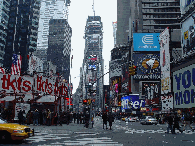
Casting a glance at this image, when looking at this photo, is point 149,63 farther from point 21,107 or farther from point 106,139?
point 106,139

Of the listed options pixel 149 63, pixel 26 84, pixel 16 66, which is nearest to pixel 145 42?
pixel 149 63

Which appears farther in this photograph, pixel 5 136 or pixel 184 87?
pixel 184 87

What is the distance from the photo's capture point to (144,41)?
320 feet

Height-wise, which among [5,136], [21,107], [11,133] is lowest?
[5,136]

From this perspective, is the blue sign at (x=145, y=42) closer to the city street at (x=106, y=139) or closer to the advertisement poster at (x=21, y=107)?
the advertisement poster at (x=21, y=107)

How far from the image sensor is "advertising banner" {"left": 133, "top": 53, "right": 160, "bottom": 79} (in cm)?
9819

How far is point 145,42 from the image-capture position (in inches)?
3836

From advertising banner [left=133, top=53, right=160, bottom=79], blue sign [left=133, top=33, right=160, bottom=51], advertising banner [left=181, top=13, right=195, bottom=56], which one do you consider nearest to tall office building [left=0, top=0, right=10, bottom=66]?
blue sign [left=133, top=33, right=160, bottom=51]

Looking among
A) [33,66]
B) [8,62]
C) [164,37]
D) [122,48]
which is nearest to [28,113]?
[164,37]

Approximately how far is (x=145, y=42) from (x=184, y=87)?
158ft

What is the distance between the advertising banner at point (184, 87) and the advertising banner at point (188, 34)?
12.5 feet

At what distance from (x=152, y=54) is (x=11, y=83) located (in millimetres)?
78574

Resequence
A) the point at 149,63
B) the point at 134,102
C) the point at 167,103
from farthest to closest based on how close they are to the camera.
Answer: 1. the point at 134,102
2. the point at 149,63
3. the point at 167,103

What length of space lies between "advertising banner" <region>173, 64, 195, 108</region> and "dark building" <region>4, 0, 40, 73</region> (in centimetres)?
9106
